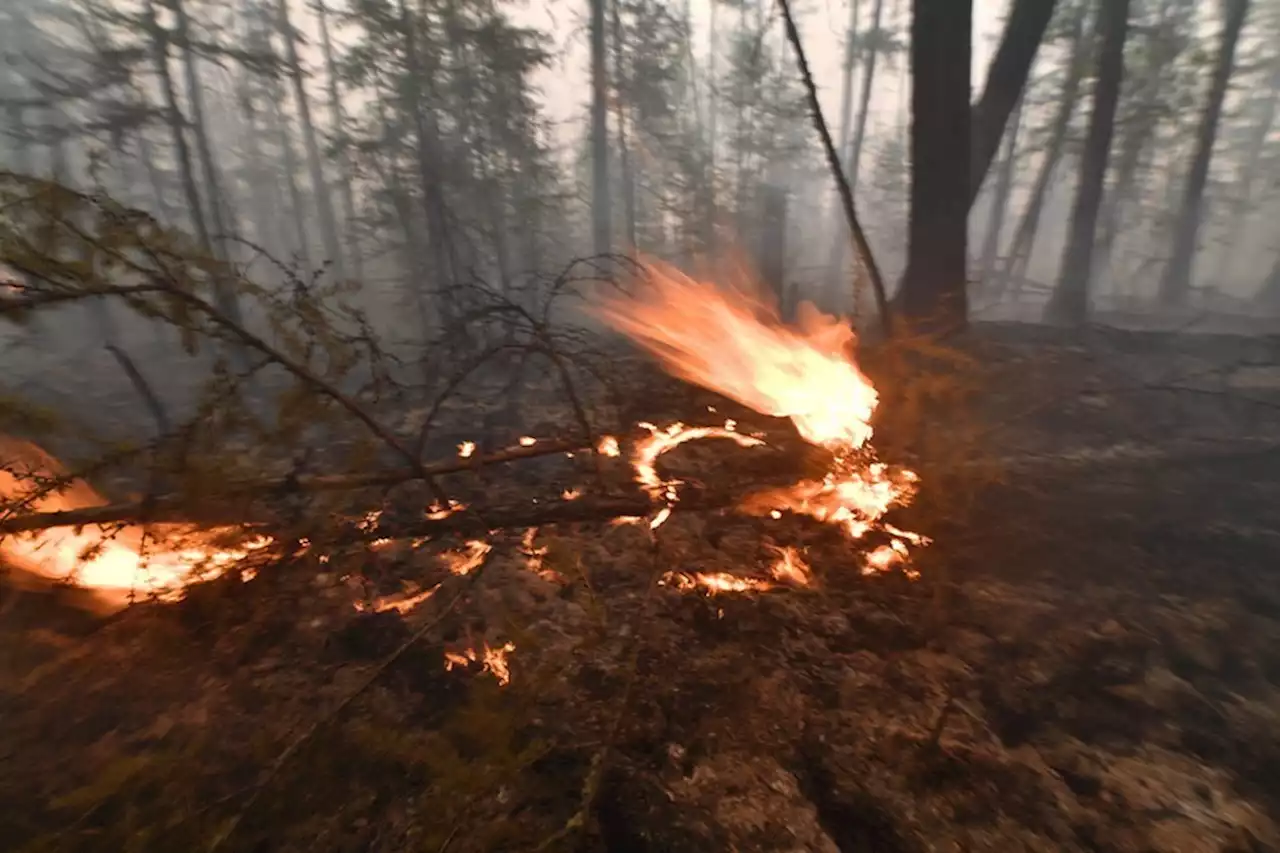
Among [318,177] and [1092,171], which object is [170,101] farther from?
[1092,171]

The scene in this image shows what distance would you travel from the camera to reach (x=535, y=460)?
6.49 m

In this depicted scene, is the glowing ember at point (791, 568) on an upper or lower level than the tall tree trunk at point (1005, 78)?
lower

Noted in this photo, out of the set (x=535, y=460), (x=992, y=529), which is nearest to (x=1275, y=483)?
(x=992, y=529)

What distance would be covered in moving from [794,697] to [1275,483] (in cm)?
497

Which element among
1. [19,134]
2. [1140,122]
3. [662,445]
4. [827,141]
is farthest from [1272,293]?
[19,134]

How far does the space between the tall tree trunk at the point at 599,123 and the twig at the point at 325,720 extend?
59.4 feet

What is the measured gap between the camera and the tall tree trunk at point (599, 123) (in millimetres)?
19469

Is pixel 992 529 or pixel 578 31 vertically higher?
pixel 578 31

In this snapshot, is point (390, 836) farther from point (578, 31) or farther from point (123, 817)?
point (578, 31)

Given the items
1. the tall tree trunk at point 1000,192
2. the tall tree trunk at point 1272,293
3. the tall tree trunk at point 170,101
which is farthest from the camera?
the tall tree trunk at point 1000,192

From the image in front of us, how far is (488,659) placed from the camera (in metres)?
3.90

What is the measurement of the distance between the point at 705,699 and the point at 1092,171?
14.2 metres

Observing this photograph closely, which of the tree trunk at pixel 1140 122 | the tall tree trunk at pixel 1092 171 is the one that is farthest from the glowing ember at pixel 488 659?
the tree trunk at pixel 1140 122

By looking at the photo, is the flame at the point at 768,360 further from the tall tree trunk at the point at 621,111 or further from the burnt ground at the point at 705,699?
the tall tree trunk at the point at 621,111
